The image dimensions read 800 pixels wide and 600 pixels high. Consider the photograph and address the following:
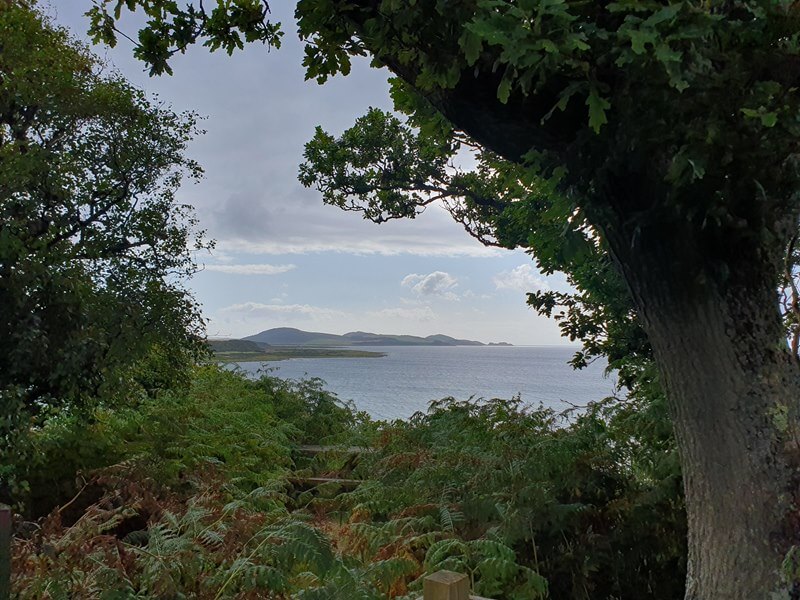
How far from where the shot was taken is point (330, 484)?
5.57 metres

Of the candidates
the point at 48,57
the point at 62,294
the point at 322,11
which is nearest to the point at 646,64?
the point at 322,11

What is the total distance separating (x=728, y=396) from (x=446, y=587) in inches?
52.3

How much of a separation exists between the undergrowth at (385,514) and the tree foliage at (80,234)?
617mm

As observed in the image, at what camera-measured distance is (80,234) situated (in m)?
6.30

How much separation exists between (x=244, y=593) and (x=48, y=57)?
18.3 feet

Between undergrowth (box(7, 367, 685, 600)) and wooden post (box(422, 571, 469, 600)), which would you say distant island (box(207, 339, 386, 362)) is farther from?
wooden post (box(422, 571, 469, 600))

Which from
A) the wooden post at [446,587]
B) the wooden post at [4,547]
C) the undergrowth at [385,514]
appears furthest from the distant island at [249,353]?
the wooden post at [446,587]

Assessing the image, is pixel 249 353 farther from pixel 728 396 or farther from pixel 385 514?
pixel 728 396

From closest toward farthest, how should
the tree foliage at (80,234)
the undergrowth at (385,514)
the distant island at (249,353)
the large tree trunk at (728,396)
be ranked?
the large tree trunk at (728,396)
the undergrowth at (385,514)
the tree foliage at (80,234)
the distant island at (249,353)

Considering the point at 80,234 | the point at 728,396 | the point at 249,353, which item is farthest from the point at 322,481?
the point at 249,353

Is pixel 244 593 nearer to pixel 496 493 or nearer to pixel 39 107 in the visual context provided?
pixel 496 493

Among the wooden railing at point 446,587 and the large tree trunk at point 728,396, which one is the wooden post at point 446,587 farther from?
the large tree trunk at point 728,396

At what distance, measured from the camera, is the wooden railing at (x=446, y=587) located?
1.74 metres

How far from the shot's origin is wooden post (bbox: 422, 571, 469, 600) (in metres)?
1.73
